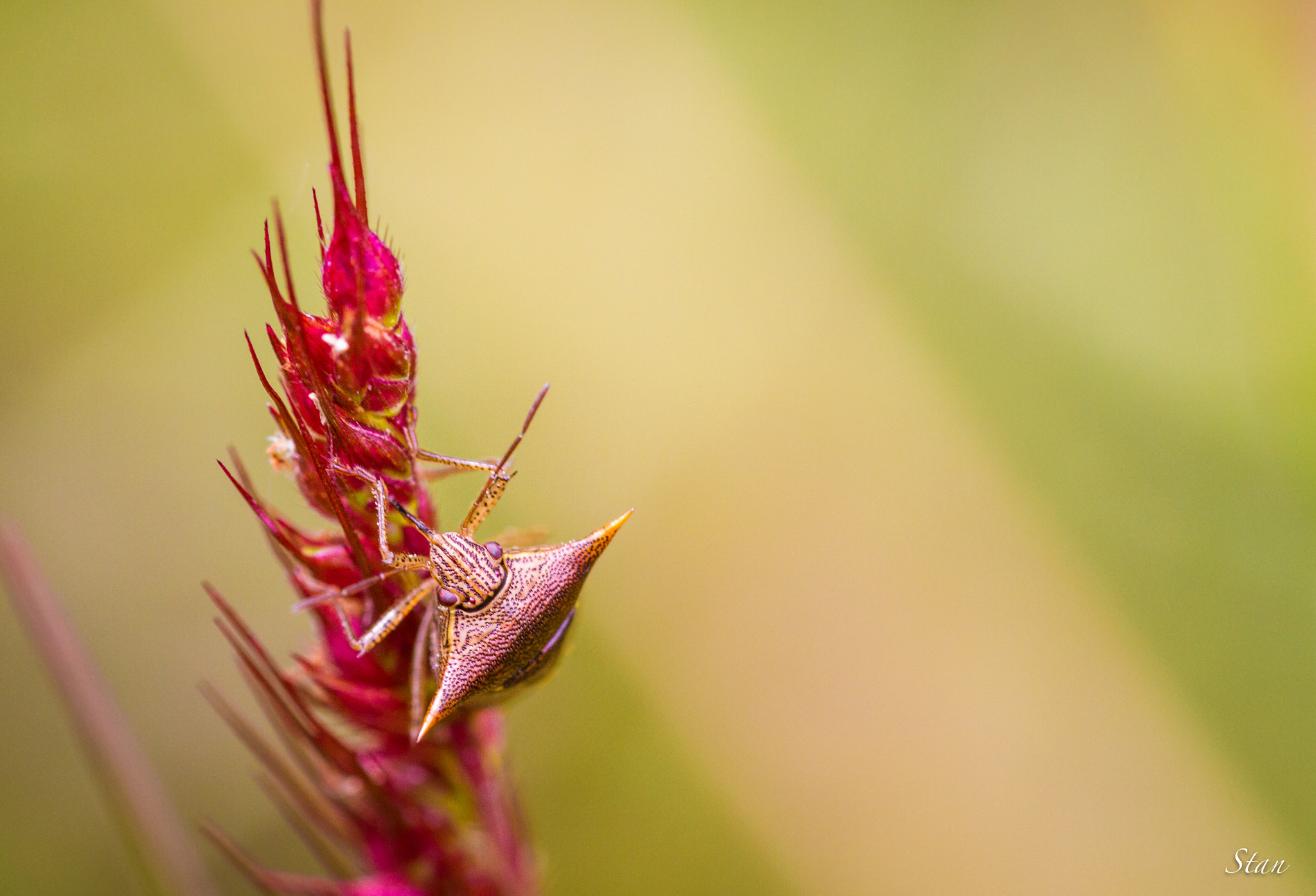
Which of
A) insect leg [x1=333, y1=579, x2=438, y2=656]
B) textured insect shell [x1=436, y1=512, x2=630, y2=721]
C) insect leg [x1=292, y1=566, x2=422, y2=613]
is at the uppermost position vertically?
insect leg [x1=292, y1=566, x2=422, y2=613]

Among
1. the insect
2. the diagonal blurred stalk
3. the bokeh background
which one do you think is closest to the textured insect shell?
the insect

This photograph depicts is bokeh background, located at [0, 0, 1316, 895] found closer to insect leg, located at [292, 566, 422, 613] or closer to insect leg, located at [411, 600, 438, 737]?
insect leg, located at [411, 600, 438, 737]

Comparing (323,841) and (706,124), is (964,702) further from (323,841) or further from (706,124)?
(706,124)

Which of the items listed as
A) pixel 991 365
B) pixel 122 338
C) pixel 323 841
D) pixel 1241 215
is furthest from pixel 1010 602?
pixel 122 338

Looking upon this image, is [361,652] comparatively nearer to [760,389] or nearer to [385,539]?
[385,539]

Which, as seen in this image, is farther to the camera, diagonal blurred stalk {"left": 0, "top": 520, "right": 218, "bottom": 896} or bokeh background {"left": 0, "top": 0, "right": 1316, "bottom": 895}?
bokeh background {"left": 0, "top": 0, "right": 1316, "bottom": 895}
